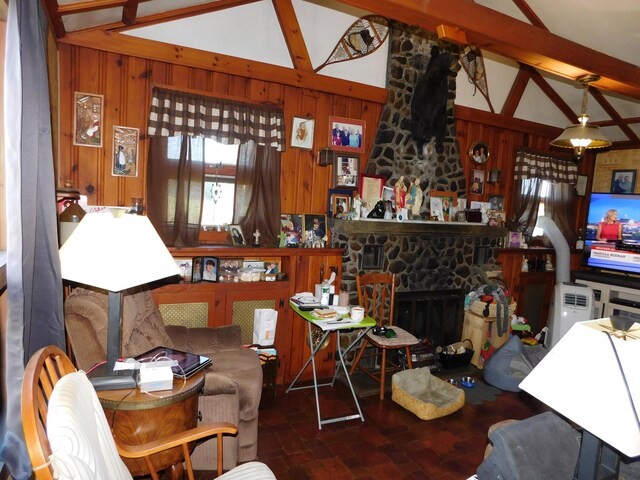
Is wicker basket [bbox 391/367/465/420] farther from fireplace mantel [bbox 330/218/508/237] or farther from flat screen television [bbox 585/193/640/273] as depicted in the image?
flat screen television [bbox 585/193/640/273]

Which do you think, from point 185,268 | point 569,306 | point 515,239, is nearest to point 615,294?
point 515,239

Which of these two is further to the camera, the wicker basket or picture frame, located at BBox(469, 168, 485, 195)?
picture frame, located at BBox(469, 168, 485, 195)

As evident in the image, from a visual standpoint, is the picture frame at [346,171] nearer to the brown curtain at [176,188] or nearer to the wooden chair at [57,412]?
the brown curtain at [176,188]

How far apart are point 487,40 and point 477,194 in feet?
8.61

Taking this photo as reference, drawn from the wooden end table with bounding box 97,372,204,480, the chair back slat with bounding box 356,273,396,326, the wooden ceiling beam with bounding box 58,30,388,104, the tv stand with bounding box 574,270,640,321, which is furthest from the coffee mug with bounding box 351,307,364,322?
the tv stand with bounding box 574,270,640,321

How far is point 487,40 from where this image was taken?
9.05ft

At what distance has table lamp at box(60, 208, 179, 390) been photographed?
178 centimetres

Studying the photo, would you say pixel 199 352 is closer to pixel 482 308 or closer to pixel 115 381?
pixel 115 381

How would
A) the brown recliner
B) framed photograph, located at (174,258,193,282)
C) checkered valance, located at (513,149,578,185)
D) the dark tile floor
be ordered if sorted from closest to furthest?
the brown recliner < the dark tile floor < framed photograph, located at (174,258,193,282) < checkered valance, located at (513,149,578,185)

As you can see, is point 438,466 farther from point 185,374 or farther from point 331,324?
point 185,374

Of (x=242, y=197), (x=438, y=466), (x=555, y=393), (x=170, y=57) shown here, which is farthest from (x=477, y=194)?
(x=555, y=393)

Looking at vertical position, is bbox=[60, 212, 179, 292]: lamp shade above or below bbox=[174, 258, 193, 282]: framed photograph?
above

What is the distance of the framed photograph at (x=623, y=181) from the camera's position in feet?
19.2

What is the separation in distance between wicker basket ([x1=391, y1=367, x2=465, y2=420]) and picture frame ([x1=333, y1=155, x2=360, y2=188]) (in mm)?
1831
